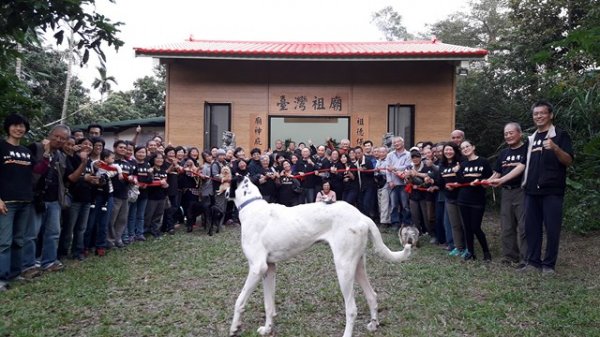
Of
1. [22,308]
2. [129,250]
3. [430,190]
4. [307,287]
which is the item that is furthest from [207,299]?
[430,190]

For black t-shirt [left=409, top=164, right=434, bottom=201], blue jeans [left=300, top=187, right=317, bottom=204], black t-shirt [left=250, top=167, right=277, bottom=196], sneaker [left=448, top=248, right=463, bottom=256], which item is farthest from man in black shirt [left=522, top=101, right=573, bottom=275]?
black t-shirt [left=250, top=167, right=277, bottom=196]

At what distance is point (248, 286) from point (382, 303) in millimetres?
1850

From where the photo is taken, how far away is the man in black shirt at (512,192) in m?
7.00

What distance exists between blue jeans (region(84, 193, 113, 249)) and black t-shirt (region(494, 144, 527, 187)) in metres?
6.48

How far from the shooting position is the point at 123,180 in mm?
8445

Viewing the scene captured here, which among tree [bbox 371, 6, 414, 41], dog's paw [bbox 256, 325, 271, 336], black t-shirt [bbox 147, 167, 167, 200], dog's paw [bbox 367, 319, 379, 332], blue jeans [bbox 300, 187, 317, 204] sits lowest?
dog's paw [bbox 256, 325, 271, 336]

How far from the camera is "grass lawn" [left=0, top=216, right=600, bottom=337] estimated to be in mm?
4699

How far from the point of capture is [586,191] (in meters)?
9.90

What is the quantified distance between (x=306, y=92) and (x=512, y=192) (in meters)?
7.51

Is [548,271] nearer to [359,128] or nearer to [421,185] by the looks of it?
[421,185]

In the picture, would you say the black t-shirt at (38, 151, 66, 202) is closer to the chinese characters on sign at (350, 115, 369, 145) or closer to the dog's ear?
the dog's ear

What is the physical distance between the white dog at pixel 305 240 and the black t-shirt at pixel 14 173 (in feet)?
10.7

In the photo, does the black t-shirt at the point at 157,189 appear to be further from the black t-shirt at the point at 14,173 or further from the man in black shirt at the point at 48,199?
the black t-shirt at the point at 14,173

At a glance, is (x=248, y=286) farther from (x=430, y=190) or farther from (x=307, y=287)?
(x=430, y=190)
